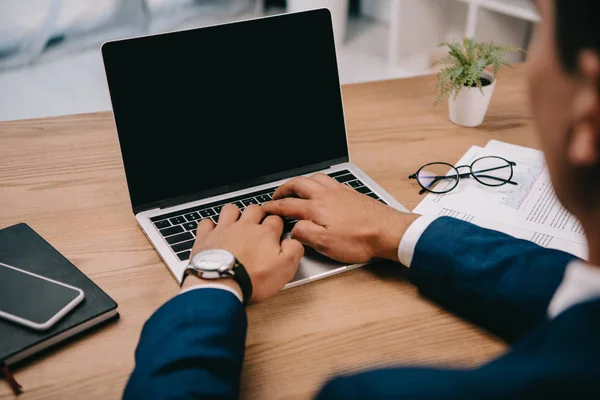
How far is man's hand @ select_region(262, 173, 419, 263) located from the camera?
85 cm

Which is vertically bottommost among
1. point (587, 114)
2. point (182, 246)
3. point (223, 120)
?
point (182, 246)

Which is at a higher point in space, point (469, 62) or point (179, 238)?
point (469, 62)

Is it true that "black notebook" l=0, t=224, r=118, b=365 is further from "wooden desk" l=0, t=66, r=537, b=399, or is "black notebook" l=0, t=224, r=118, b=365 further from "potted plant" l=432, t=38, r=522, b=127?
"potted plant" l=432, t=38, r=522, b=127

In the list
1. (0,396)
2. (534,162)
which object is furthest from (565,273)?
(0,396)

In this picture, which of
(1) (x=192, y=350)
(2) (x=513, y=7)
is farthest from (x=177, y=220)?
(2) (x=513, y=7)

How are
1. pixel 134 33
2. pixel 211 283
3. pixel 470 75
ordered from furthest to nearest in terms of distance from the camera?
1. pixel 134 33
2. pixel 470 75
3. pixel 211 283

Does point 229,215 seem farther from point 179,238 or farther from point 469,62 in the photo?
point 469,62

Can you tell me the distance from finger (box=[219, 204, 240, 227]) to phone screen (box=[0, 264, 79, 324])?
235 millimetres

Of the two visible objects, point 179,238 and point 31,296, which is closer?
point 31,296

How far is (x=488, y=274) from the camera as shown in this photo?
78 centimetres

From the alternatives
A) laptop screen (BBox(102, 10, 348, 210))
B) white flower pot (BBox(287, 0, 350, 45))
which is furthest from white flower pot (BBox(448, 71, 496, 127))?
white flower pot (BBox(287, 0, 350, 45))

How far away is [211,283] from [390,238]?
0.28 metres

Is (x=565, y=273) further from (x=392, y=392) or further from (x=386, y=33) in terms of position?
(x=386, y=33)

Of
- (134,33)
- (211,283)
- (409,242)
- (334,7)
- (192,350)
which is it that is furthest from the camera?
(334,7)
